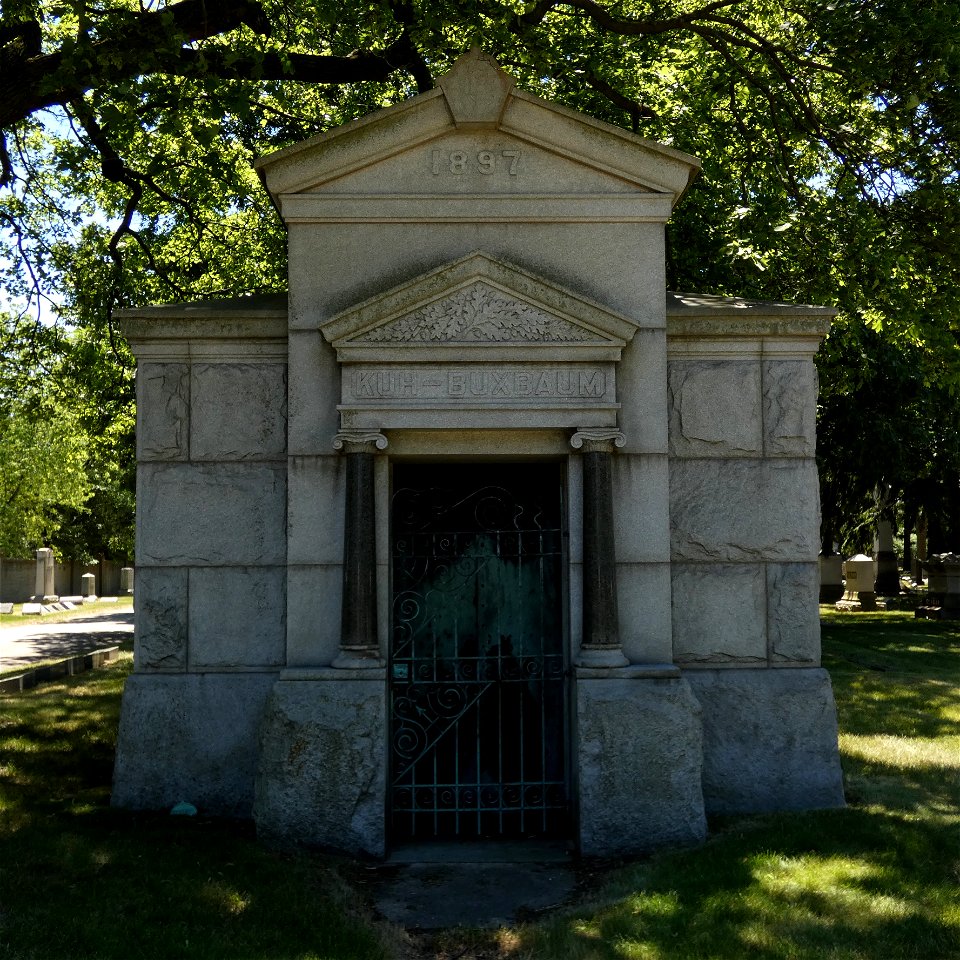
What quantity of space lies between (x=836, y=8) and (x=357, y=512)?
6.88 metres

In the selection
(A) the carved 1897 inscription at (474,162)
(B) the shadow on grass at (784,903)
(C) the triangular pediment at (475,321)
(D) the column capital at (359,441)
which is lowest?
(B) the shadow on grass at (784,903)

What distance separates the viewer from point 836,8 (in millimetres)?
9555

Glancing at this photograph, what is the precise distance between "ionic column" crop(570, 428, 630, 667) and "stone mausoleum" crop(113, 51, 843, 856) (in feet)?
0.07

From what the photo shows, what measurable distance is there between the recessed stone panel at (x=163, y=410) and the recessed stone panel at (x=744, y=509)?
3.33 meters

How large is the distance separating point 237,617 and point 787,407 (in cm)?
399

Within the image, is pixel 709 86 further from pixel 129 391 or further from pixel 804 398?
pixel 129 391

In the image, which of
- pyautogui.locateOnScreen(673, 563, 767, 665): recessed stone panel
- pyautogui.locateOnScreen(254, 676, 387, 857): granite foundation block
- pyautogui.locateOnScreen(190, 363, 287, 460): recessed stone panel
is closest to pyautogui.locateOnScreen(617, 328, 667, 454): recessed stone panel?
pyautogui.locateOnScreen(673, 563, 767, 665): recessed stone panel

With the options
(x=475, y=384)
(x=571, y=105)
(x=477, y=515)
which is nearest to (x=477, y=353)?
(x=475, y=384)

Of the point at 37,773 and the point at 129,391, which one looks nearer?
the point at 37,773

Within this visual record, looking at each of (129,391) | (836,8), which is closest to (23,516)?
(129,391)

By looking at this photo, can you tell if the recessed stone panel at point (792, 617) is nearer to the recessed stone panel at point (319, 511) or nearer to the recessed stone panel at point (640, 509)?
the recessed stone panel at point (640, 509)

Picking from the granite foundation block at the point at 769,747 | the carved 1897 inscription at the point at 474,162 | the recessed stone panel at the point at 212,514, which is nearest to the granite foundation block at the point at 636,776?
the granite foundation block at the point at 769,747

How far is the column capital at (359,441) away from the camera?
6.46 m

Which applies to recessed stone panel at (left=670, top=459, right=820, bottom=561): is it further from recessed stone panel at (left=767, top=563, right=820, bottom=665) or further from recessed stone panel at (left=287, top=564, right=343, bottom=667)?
recessed stone panel at (left=287, top=564, right=343, bottom=667)
